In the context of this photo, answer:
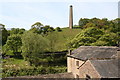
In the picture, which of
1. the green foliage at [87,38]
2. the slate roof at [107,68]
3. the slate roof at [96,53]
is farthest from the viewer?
the green foliage at [87,38]

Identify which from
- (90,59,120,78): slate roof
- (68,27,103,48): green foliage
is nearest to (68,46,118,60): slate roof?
(90,59,120,78): slate roof

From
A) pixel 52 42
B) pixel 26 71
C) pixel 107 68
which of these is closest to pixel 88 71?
pixel 107 68

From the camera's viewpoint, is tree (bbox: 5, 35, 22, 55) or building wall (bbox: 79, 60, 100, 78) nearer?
building wall (bbox: 79, 60, 100, 78)

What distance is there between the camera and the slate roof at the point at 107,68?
1097cm

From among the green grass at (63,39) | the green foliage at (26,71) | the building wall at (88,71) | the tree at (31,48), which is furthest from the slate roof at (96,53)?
the green grass at (63,39)

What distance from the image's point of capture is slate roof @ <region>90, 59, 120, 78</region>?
11.0m

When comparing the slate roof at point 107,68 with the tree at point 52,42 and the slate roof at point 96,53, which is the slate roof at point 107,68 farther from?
the tree at point 52,42

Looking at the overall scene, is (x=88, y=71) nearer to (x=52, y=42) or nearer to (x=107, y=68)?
(x=107, y=68)

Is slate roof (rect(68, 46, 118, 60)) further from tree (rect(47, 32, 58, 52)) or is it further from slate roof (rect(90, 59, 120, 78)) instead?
tree (rect(47, 32, 58, 52))

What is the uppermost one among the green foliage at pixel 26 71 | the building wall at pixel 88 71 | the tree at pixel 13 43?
the tree at pixel 13 43

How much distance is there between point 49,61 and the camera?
3844 cm

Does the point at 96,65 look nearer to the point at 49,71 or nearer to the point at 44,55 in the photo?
the point at 49,71

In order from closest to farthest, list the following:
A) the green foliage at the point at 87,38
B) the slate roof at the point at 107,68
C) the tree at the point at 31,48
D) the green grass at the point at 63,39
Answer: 1. the slate roof at the point at 107,68
2. the tree at the point at 31,48
3. the green foliage at the point at 87,38
4. the green grass at the point at 63,39

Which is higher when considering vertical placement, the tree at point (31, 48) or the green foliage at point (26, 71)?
the tree at point (31, 48)
